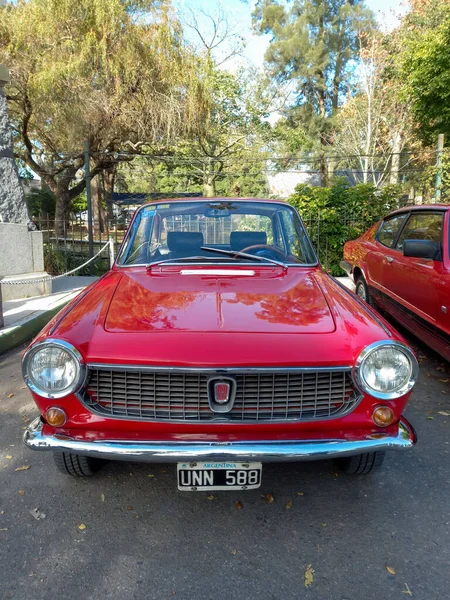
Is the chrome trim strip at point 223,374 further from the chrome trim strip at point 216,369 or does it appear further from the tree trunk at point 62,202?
A: the tree trunk at point 62,202

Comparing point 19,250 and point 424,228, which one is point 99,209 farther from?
point 424,228

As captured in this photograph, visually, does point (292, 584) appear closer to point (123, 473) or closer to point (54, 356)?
point (123, 473)

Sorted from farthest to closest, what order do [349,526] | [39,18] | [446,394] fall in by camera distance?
1. [39,18]
2. [446,394]
3. [349,526]

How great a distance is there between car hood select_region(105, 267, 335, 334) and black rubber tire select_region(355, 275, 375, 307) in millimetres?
3196

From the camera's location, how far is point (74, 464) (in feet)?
8.88

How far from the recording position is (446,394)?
14.0 ft

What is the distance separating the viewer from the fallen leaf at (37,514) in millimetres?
2525

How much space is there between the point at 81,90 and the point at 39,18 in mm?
2235

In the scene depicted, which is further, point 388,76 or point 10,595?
point 388,76

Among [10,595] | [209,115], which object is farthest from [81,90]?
[10,595]

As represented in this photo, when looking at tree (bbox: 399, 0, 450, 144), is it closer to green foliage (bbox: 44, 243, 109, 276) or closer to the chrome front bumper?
green foliage (bbox: 44, 243, 109, 276)

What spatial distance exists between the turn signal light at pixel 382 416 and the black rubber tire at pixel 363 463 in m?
0.39

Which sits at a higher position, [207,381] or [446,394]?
[207,381]

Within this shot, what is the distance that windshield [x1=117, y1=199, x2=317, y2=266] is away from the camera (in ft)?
→ 11.9
